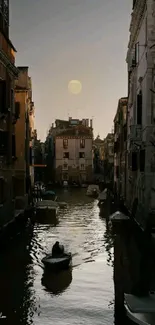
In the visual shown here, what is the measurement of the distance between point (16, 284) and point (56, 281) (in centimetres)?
158

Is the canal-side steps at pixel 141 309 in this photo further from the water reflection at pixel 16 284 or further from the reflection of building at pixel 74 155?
the reflection of building at pixel 74 155

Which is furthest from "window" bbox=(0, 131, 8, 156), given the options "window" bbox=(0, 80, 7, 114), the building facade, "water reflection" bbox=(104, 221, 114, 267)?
the building facade

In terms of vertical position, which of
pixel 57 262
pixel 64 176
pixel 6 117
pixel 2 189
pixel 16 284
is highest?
pixel 6 117

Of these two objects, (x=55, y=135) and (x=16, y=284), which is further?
(x=55, y=135)

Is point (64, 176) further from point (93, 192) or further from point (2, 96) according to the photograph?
point (2, 96)

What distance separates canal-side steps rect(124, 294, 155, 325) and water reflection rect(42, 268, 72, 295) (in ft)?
12.3

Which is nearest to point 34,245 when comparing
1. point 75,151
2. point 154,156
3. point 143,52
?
point 154,156

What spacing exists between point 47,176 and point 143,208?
7564cm

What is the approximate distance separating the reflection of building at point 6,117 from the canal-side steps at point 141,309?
1464 cm

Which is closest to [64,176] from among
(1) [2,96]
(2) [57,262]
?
(1) [2,96]

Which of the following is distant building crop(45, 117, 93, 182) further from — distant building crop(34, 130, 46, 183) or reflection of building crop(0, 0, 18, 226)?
reflection of building crop(0, 0, 18, 226)

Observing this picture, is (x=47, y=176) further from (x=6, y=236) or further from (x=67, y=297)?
(x=67, y=297)

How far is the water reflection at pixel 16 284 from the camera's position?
525 inches

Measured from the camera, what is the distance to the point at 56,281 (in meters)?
17.3
